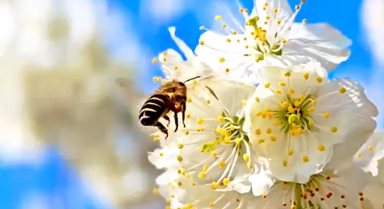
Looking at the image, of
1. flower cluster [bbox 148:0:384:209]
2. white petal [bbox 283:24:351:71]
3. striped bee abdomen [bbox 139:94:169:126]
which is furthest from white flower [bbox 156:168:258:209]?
white petal [bbox 283:24:351:71]

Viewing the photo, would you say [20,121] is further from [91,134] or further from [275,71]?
[275,71]

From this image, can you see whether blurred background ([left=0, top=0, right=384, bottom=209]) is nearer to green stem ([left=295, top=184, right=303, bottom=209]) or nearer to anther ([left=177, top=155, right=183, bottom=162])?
anther ([left=177, top=155, right=183, bottom=162])

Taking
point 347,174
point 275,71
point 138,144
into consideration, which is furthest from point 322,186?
point 138,144

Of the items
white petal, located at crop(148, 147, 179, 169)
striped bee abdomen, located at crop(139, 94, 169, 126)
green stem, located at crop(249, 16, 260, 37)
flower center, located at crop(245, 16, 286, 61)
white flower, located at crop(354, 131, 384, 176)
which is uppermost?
green stem, located at crop(249, 16, 260, 37)

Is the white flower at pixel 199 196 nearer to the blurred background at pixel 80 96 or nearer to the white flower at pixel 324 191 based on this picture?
the white flower at pixel 324 191

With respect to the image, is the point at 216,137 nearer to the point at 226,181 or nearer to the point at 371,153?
the point at 226,181

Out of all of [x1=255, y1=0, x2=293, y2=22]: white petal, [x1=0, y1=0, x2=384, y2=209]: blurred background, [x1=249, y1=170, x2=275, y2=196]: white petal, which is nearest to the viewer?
[x1=249, y1=170, x2=275, y2=196]: white petal

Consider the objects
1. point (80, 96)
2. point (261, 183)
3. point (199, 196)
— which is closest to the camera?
point (261, 183)

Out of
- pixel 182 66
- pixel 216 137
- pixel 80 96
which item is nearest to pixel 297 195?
pixel 216 137
